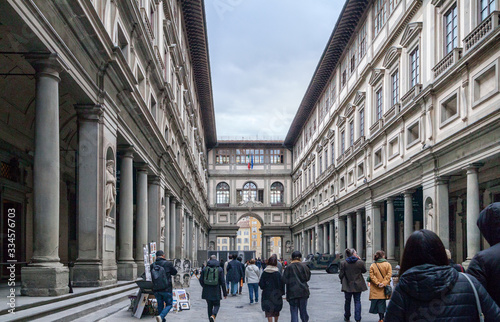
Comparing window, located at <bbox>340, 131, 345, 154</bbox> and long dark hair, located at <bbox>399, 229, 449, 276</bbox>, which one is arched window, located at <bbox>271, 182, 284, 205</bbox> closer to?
window, located at <bbox>340, 131, 345, 154</bbox>

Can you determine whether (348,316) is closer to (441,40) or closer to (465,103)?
(465,103)

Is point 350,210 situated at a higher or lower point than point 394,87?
lower

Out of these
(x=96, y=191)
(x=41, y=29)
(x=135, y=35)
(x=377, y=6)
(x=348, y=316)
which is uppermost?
(x=377, y=6)

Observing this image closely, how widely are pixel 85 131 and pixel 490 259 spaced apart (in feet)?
41.3

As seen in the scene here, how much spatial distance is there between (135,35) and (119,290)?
9.54m

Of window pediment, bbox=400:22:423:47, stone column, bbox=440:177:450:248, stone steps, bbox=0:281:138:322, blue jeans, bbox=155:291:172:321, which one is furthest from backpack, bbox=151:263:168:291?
window pediment, bbox=400:22:423:47

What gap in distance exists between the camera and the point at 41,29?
10734 mm

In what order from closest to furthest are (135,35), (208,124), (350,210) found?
(135,35)
(350,210)
(208,124)

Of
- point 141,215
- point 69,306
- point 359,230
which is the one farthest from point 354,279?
point 359,230

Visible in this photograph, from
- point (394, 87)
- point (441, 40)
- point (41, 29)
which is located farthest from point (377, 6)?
point (41, 29)

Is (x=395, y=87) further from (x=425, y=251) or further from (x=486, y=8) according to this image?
(x=425, y=251)

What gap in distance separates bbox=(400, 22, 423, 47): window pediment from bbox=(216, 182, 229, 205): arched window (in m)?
51.2

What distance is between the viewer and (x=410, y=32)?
27.6 meters

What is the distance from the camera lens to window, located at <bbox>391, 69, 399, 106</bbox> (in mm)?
30292
